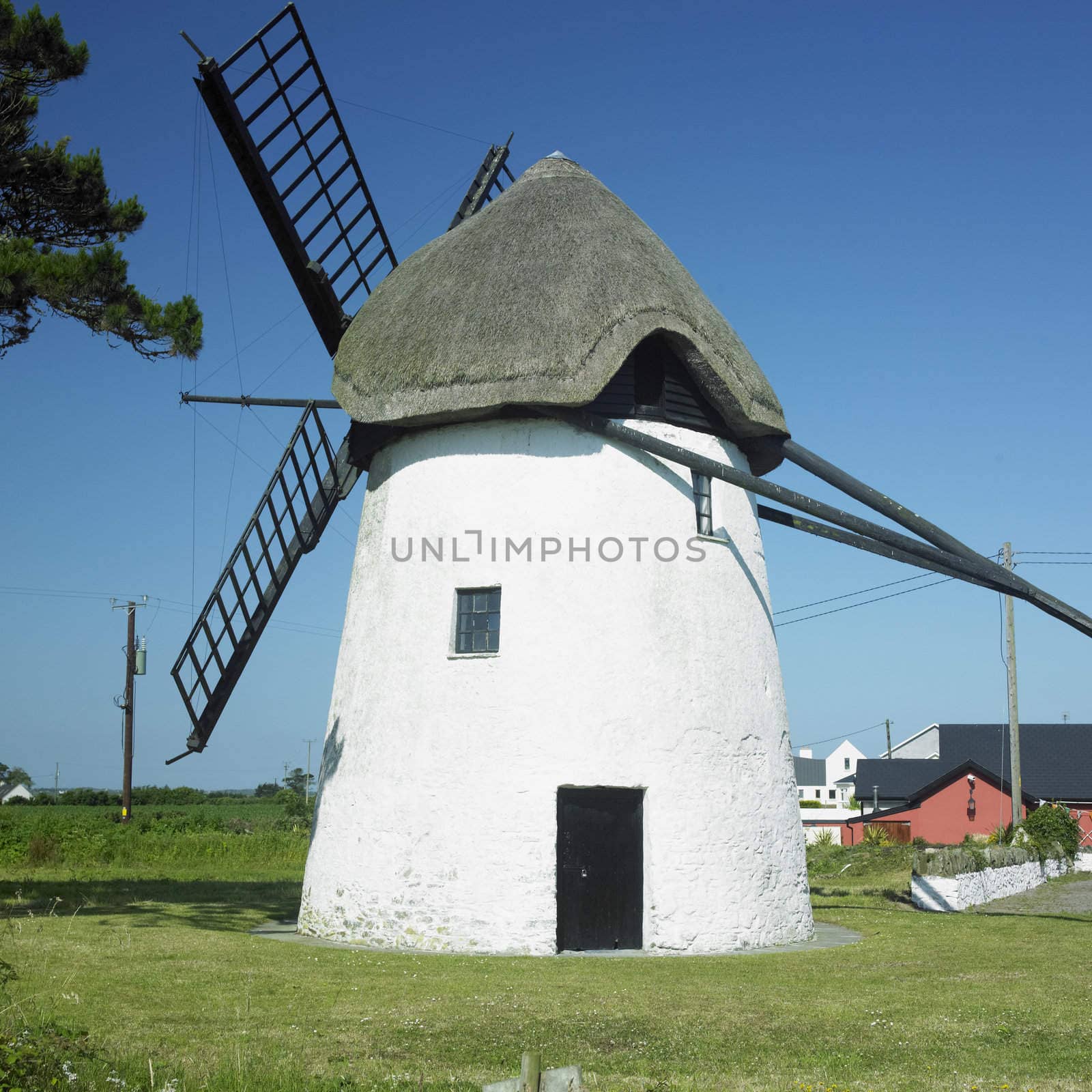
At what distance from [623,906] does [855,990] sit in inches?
138

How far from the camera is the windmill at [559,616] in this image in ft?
40.4

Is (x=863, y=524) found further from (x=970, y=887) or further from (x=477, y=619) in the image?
(x=970, y=887)

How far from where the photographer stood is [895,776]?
49.8 metres

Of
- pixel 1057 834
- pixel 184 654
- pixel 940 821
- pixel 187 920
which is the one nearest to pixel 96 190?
pixel 184 654

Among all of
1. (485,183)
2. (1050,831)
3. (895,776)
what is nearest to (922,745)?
(895,776)

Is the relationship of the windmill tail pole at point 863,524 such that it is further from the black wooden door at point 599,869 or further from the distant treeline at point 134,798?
the distant treeline at point 134,798

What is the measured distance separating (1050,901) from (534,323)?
15040 millimetres

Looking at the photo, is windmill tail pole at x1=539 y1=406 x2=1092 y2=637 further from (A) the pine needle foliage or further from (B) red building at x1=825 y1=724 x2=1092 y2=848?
(B) red building at x1=825 y1=724 x2=1092 y2=848

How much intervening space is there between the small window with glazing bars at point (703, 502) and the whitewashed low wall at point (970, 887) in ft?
28.4

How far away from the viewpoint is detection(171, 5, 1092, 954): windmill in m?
12.3

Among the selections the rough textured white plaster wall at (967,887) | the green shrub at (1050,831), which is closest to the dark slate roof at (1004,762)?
the green shrub at (1050,831)

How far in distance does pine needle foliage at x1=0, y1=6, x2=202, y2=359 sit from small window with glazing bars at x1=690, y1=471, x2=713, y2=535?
230 inches

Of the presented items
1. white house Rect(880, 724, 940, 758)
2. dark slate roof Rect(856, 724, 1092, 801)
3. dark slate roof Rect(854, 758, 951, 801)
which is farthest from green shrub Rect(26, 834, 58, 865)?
white house Rect(880, 724, 940, 758)

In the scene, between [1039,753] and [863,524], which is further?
[1039,753]
